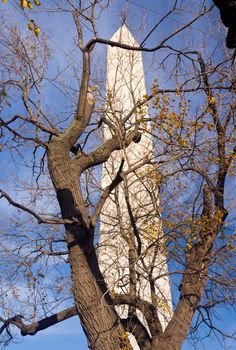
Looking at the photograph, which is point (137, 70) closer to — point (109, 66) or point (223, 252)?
point (109, 66)

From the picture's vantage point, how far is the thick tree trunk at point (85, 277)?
4797 mm

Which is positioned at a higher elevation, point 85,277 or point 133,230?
point 133,230

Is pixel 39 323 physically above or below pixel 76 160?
below

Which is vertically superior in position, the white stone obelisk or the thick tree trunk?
the white stone obelisk

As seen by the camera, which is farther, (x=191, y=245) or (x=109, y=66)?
(x=109, y=66)

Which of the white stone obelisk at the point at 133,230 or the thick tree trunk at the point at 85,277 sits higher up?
the white stone obelisk at the point at 133,230

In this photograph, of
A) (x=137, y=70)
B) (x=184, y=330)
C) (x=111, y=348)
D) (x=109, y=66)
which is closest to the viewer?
(x=111, y=348)

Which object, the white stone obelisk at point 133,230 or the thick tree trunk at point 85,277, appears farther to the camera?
the white stone obelisk at point 133,230

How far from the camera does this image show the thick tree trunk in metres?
4.80

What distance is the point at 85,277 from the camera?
4.91 meters

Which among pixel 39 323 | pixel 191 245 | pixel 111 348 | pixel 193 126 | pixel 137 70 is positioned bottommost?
pixel 111 348

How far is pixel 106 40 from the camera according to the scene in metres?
6.01

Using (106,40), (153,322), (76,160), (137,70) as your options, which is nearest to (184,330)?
(153,322)

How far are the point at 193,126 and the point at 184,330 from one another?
232cm
